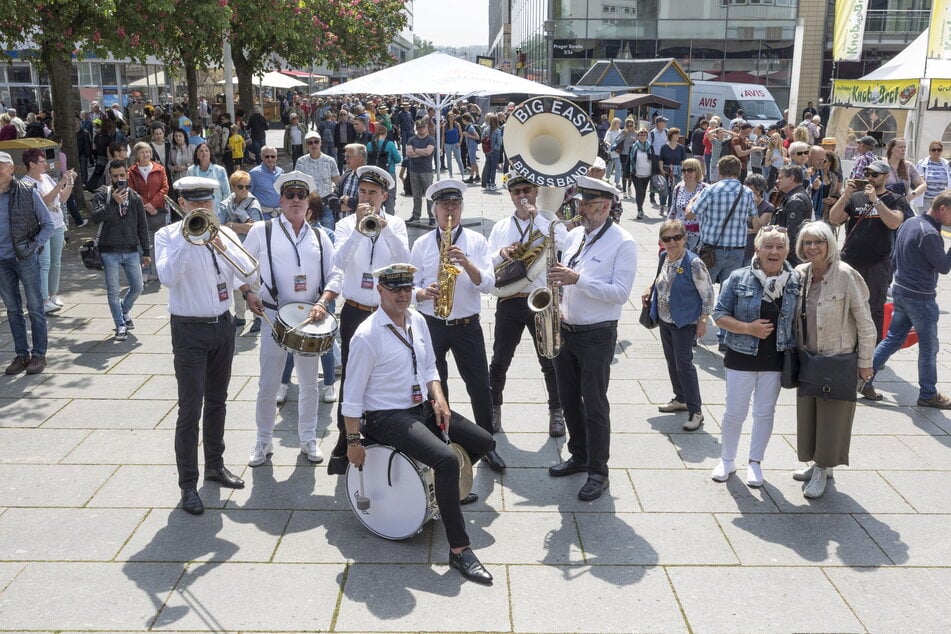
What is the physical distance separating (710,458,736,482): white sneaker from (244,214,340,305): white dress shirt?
2846 millimetres

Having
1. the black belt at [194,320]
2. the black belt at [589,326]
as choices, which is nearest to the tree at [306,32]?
the black belt at [194,320]

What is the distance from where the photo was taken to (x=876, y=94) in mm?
17484

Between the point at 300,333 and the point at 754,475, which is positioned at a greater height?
the point at 300,333

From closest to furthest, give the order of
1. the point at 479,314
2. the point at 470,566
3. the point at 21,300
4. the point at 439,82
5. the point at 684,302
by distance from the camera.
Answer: the point at 470,566, the point at 479,314, the point at 684,302, the point at 21,300, the point at 439,82

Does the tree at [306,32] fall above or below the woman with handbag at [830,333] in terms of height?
above

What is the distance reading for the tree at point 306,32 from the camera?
18688 mm

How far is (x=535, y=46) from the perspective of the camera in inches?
1945

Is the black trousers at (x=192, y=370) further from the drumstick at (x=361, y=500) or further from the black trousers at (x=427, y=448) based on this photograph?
the black trousers at (x=427, y=448)

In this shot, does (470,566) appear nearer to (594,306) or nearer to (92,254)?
(594,306)

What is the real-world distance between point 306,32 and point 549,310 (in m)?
19.8

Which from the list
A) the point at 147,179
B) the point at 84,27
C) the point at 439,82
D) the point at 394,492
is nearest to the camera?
the point at 394,492

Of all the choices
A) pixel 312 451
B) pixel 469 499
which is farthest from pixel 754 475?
pixel 312 451

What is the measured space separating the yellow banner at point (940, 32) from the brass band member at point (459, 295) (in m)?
13.2

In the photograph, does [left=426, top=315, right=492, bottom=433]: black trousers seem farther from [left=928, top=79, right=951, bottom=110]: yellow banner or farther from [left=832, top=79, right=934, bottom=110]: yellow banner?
[left=832, top=79, right=934, bottom=110]: yellow banner
